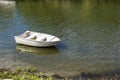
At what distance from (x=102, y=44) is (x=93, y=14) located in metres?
21.4

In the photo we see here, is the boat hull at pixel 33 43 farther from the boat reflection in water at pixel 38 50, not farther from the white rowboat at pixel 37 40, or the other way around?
the boat reflection in water at pixel 38 50

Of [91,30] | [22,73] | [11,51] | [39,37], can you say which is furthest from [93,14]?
[22,73]

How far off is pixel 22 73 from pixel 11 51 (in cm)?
791

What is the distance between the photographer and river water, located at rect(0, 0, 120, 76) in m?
25.9

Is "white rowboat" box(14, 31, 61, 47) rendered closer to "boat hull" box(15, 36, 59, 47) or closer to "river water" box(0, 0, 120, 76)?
"boat hull" box(15, 36, 59, 47)

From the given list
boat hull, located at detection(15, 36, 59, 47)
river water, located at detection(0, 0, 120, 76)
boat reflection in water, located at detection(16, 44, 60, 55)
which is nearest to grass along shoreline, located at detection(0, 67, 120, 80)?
river water, located at detection(0, 0, 120, 76)

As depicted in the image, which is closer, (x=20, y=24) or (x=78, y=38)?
(x=78, y=38)

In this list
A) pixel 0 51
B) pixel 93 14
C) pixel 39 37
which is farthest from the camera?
pixel 93 14

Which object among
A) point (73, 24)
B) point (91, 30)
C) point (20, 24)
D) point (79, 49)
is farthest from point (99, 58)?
point (20, 24)

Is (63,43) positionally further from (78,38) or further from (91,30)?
(91,30)

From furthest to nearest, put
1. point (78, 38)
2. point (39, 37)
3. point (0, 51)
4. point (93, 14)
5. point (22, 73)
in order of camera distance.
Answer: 1. point (93, 14)
2. point (78, 38)
3. point (39, 37)
4. point (0, 51)
5. point (22, 73)

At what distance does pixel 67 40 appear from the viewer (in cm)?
3394

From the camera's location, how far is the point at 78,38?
34.9 metres

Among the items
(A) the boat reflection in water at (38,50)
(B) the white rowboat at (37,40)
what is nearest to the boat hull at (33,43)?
(B) the white rowboat at (37,40)
